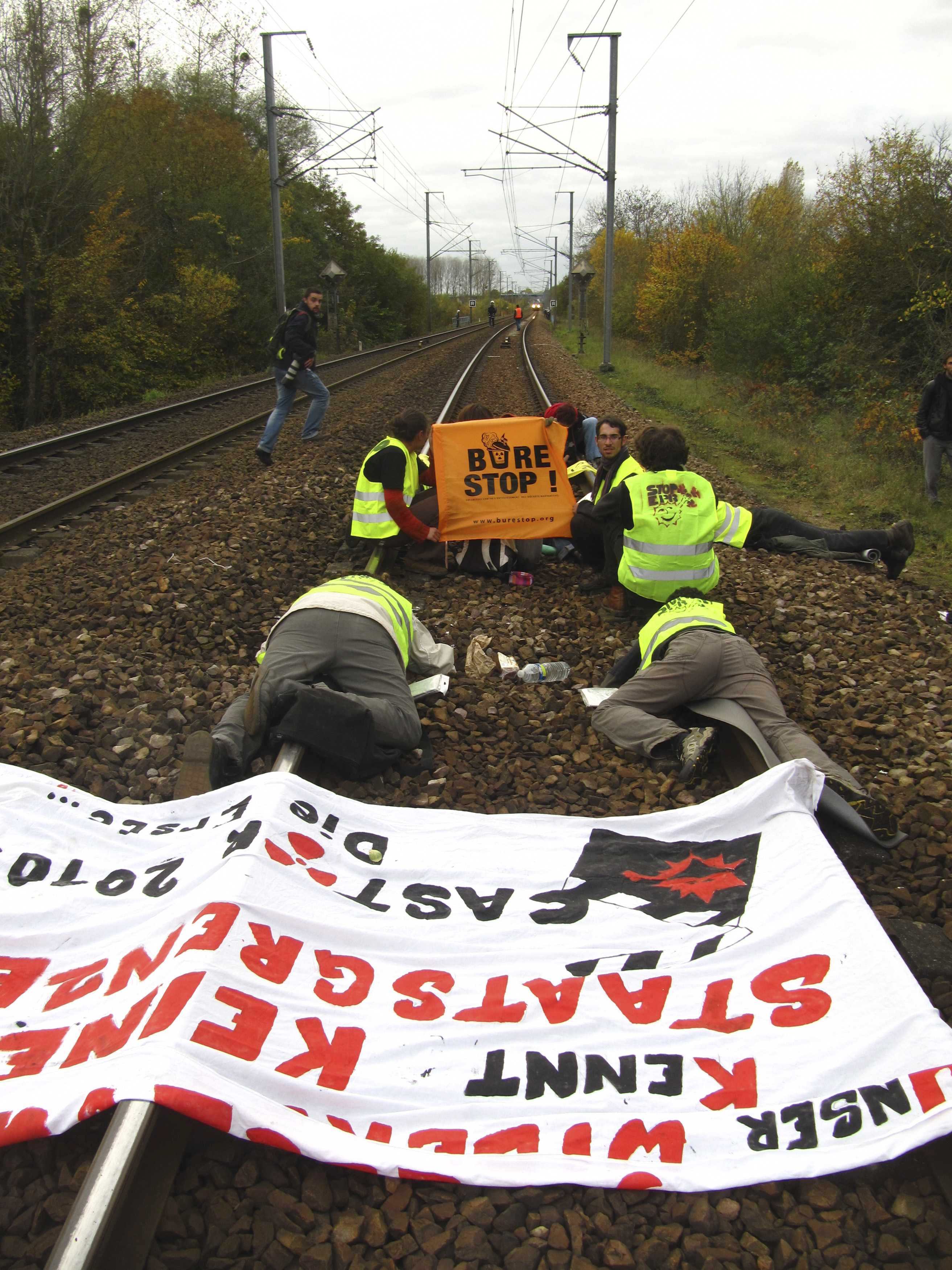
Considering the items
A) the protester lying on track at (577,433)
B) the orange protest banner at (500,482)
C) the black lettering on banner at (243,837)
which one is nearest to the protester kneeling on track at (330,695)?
the black lettering on banner at (243,837)

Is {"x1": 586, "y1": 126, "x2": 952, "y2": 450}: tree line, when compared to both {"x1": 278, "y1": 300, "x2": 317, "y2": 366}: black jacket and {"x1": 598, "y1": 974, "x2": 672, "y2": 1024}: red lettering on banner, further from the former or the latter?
{"x1": 598, "y1": 974, "x2": 672, "y2": 1024}: red lettering on banner

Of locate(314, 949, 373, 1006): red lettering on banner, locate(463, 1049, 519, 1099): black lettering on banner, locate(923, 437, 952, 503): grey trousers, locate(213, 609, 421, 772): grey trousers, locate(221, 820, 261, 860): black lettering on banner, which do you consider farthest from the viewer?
locate(923, 437, 952, 503): grey trousers

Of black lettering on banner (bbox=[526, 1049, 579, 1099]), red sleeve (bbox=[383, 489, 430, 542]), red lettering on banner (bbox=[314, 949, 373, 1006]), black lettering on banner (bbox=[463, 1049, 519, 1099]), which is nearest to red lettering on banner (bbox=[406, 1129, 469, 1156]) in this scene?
black lettering on banner (bbox=[463, 1049, 519, 1099])

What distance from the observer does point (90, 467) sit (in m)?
11.4

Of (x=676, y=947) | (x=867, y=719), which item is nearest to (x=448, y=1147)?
(x=676, y=947)

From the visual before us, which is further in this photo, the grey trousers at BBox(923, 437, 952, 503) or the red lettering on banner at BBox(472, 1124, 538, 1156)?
the grey trousers at BBox(923, 437, 952, 503)

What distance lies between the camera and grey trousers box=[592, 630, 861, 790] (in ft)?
13.9

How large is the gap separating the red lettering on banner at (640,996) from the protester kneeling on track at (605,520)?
3.84m

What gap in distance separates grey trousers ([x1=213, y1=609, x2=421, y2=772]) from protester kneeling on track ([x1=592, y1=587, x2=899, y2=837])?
1024 mm

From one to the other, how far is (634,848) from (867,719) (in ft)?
6.35

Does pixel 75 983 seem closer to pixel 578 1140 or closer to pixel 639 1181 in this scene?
pixel 578 1140

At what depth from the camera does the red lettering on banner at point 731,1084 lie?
2.31 meters

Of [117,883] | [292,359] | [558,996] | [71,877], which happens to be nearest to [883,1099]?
[558,996]

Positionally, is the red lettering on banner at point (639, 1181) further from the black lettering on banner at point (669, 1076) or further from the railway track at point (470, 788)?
the black lettering on banner at point (669, 1076)
